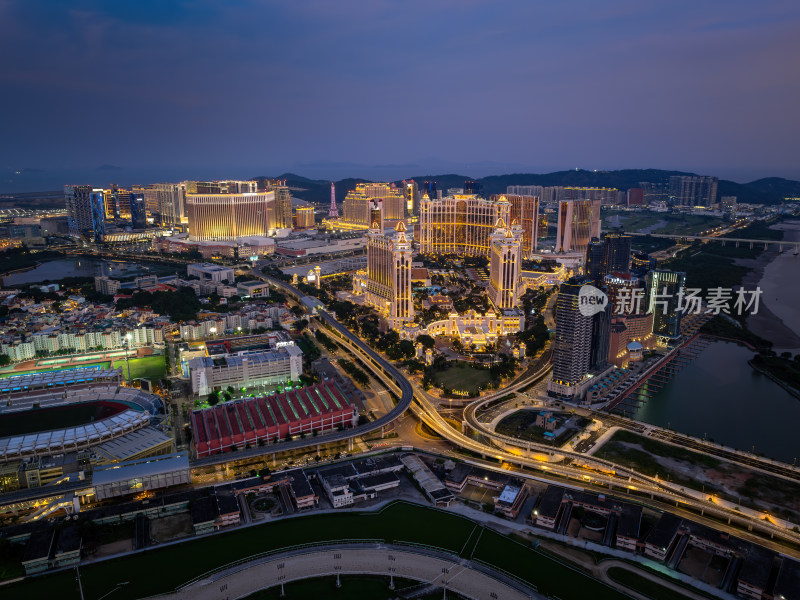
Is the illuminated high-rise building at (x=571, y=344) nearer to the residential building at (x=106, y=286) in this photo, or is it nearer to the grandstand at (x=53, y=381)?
the grandstand at (x=53, y=381)

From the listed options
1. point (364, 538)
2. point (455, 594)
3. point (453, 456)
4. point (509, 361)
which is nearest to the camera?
point (455, 594)

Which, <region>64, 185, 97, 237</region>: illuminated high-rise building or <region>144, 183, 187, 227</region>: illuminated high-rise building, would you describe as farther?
<region>144, 183, 187, 227</region>: illuminated high-rise building

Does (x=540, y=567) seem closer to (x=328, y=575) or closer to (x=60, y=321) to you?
(x=328, y=575)

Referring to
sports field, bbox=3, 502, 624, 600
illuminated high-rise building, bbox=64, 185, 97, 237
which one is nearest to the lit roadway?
sports field, bbox=3, 502, 624, 600

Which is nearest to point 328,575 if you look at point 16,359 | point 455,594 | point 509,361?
point 455,594

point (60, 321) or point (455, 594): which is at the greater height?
point (60, 321)

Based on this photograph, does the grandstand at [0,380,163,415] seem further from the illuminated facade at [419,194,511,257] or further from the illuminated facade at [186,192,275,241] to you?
the illuminated facade at [186,192,275,241]

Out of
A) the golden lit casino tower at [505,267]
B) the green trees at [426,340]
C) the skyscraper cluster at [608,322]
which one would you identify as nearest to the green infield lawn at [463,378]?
the green trees at [426,340]
